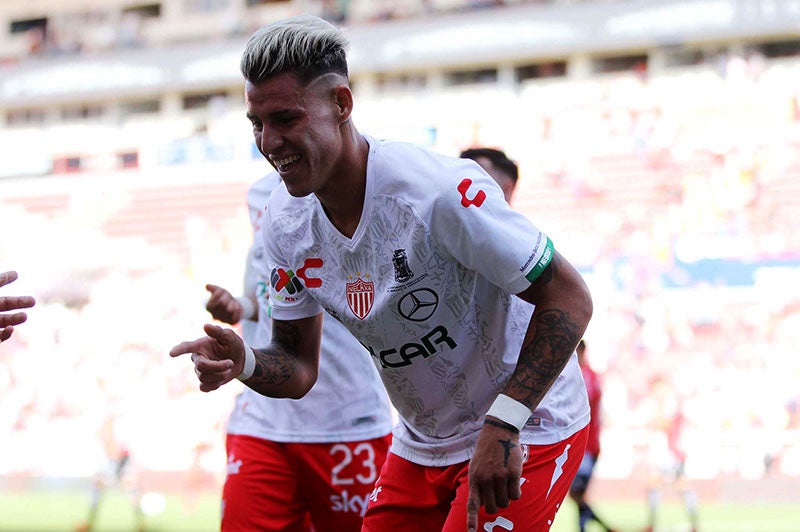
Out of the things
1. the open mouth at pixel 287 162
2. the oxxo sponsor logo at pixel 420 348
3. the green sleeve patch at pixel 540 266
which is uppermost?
the open mouth at pixel 287 162

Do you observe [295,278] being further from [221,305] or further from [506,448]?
[221,305]

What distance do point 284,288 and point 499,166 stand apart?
1.49 metres

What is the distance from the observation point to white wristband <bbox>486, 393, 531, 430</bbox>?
9.00 feet

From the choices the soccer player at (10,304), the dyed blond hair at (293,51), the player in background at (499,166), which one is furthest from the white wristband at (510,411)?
the player in background at (499,166)

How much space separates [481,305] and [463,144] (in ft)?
59.9

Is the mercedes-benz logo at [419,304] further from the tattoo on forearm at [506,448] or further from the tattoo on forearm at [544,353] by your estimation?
the tattoo on forearm at [506,448]

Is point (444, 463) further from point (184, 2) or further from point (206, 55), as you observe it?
point (184, 2)

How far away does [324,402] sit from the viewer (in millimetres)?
4586

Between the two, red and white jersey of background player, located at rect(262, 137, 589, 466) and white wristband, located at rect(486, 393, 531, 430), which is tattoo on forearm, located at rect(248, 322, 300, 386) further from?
white wristband, located at rect(486, 393, 531, 430)

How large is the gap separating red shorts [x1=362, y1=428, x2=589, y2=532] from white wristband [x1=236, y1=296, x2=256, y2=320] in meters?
1.47

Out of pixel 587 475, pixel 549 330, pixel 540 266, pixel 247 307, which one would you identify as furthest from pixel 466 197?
pixel 587 475

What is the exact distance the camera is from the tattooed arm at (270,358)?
299 cm

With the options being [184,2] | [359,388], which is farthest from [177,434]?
[359,388]

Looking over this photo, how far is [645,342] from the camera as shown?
1691 centimetres
